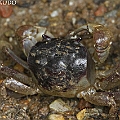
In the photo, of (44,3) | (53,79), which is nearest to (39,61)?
(53,79)

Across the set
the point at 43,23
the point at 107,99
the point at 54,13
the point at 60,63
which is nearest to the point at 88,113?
the point at 107,99

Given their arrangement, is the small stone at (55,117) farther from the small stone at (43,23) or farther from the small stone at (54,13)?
the small stone at (54,13)

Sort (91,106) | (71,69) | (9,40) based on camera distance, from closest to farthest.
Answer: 1. (71,69)
2. (91,106)
3. (9,40)

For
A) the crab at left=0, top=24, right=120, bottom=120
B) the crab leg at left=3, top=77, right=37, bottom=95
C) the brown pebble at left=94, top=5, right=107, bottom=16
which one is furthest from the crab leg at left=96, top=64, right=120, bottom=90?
the brown pebble at left=94, top=5, right=107, bottom=16

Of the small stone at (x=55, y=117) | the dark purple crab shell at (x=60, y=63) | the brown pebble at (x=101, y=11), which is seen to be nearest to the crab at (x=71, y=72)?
the dark purple crab shell at (x=60, y=63)

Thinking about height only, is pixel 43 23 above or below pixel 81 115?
above

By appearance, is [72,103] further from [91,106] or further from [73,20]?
[73,20]

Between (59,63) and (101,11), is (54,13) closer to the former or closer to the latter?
(101,11)

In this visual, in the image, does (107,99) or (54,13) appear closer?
(107,99)

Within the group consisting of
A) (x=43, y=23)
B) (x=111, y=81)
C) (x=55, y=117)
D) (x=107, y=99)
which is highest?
(x=43, y=23)
